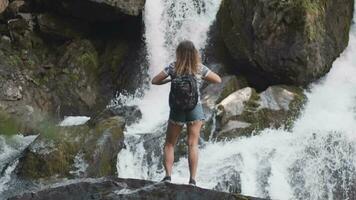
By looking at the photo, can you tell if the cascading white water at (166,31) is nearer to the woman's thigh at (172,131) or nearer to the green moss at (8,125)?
the green moss at (8,125)

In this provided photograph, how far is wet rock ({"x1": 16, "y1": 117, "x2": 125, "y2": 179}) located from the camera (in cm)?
1022

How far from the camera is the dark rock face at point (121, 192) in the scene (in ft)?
21.3

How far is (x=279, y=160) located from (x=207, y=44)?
531 cm

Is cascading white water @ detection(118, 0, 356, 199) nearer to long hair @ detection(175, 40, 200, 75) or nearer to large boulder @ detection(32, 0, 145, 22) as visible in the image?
large boulder @ detection(32, 0, 145, 22)

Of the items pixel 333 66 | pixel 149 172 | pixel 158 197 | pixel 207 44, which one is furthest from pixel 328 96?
pixel 158 197

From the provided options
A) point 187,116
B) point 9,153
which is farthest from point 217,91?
point 187,116

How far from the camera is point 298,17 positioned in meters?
13.2

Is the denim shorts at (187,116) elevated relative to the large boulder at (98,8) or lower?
lower

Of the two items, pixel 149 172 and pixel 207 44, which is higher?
pixel 207 44

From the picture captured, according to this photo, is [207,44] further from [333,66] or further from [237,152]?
[237,152]

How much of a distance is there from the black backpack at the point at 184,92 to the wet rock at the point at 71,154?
3.79 meters

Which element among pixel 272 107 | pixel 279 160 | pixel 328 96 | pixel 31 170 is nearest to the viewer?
pixel 31 170

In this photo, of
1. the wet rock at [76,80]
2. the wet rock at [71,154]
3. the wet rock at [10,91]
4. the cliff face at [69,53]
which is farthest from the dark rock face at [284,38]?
the wet rock at [10,91]

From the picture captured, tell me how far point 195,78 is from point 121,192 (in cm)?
157
